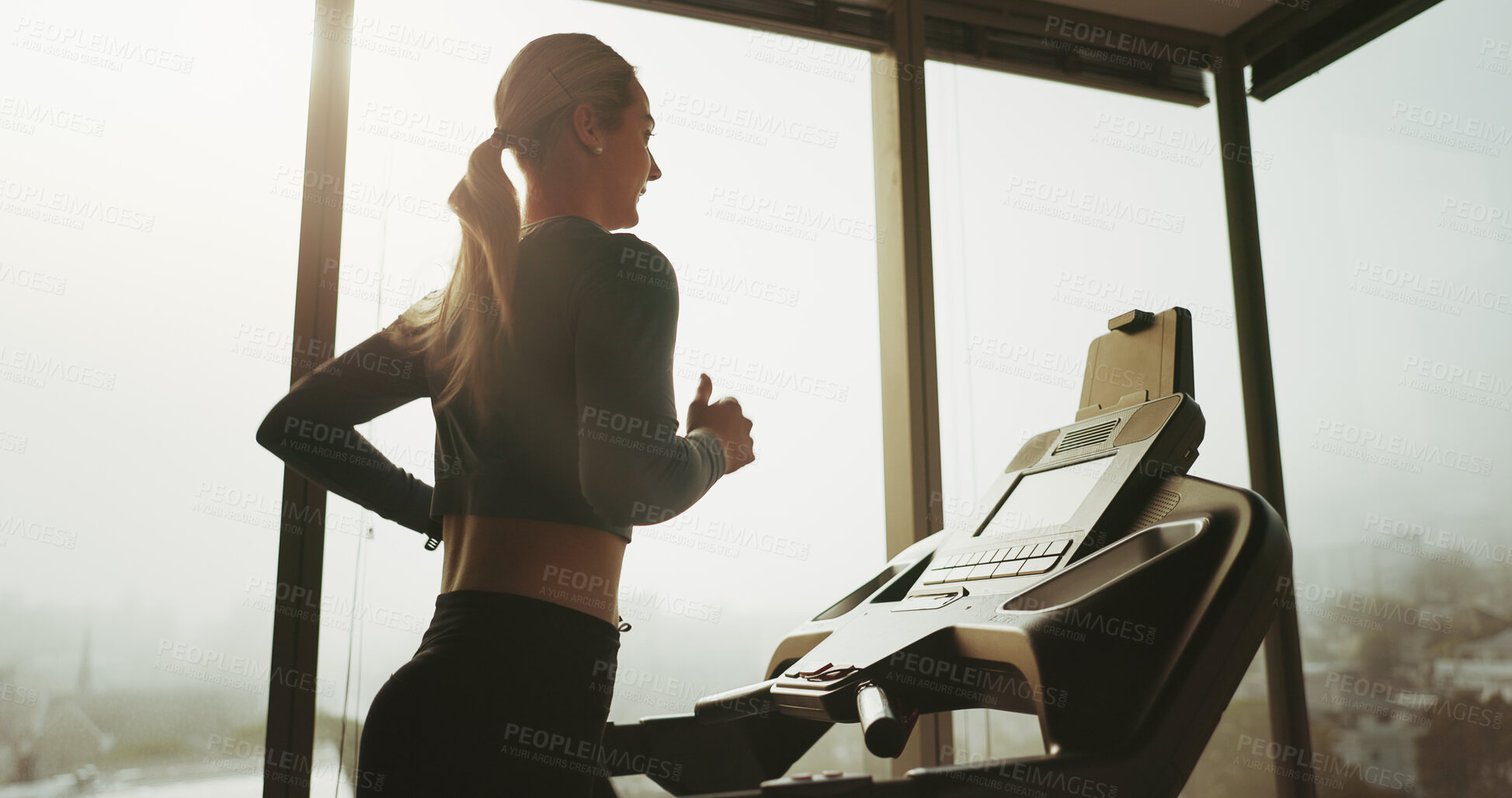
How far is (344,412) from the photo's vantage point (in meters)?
1.13

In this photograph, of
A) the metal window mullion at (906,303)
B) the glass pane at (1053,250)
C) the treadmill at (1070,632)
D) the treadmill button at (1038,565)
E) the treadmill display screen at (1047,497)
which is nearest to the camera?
the treadmill at (1070,632)

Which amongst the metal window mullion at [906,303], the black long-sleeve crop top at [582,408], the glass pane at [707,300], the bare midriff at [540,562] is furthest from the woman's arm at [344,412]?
the metal window mullion at [906,303]

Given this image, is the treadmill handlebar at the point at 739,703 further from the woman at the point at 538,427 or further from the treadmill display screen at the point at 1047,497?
the treadmill display screen at the point at 1047,497

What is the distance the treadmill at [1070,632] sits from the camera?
80 cm

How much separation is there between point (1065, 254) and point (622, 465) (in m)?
2.24

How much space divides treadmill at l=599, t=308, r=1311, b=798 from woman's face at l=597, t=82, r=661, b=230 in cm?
57

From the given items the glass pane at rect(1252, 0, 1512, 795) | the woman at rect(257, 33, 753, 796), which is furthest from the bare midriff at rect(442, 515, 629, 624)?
the glass pane at rect(1252, 0, 1512, 795)

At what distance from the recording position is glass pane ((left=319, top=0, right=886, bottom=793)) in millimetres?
2084

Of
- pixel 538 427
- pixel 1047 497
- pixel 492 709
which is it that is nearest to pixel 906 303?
pixel 1047 497

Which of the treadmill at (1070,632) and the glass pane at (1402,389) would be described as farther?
the glass pane at (1402,389)

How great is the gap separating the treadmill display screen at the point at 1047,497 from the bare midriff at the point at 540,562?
0.52 metres

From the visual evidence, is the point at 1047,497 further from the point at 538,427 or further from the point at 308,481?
the point at 308,481

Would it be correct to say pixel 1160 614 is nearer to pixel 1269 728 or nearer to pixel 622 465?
pixel 622 465

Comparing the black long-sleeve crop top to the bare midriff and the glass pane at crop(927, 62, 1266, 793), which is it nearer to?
the bare midriff
